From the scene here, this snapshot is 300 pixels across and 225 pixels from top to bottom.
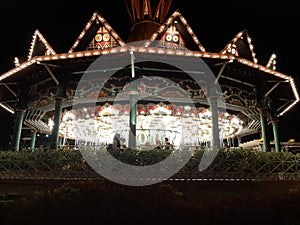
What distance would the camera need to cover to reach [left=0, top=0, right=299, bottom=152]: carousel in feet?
50.8

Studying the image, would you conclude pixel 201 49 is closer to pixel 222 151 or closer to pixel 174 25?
pixel 174 25

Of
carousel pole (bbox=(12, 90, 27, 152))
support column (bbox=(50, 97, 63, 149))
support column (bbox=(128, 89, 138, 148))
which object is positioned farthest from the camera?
carousel pole (bbox=(12, 90, 27, 152))

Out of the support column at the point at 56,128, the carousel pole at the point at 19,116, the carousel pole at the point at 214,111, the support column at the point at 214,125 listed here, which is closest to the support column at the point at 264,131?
the carousel pole at the point at 214,111

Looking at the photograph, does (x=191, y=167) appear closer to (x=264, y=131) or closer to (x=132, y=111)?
(x=132, y=111)

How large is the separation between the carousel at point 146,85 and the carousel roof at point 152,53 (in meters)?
0.06

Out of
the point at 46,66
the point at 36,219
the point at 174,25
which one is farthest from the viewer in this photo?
the point at 174,25

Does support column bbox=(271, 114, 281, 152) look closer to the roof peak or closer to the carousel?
the carousel

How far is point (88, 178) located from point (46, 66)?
7915 millimetres

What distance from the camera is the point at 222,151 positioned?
42.3 ft

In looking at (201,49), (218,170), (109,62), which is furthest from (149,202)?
(201,49)

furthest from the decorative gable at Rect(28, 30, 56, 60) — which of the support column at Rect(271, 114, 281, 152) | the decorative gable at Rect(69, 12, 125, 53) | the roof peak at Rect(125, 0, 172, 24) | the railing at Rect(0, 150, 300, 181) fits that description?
the support column at Rect(271, 114, 281, 152)

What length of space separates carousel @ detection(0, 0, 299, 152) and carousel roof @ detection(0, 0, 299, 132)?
58mm

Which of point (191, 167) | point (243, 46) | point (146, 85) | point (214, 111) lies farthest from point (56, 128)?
point (243, 46)

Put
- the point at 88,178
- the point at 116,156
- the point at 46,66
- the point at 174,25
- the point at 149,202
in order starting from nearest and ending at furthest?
1. the point at 149,202
2. the point at 88,178
3. the point at 116,156
4. the point at 46,66
5. the point at 174,25
